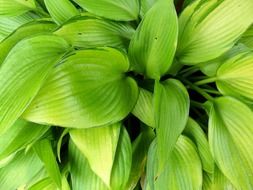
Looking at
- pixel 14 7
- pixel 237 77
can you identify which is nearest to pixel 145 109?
pixel 237 77

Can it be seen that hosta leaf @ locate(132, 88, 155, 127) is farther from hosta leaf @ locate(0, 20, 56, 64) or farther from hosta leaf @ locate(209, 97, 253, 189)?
hosta leaf @ locate(0, 20, 56, 64)

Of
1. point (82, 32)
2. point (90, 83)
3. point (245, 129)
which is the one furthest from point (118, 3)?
point (245, 129)

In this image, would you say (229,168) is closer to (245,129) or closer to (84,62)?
(245,129)

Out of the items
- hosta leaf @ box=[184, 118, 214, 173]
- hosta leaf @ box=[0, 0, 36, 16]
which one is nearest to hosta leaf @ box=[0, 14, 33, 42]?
hosta leaf @ box=[0, 0, 36, 16]

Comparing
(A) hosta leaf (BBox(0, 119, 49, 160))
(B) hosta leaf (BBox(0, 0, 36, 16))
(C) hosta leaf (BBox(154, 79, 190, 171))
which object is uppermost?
(B) hosta leaf (BBox(0, 0, 36, 16))

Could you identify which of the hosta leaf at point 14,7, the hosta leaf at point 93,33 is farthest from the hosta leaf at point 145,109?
the hosta leaf at point 14,7

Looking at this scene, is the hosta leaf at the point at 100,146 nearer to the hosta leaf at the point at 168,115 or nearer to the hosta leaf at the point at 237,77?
the hosta leaf at the point at 168,115
